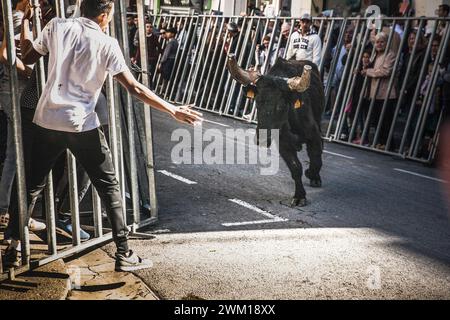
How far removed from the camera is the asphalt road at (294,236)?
5469mm

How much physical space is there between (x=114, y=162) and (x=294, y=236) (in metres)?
2.15

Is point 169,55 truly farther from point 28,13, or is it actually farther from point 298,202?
point 28,13

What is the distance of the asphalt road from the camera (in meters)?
5.47

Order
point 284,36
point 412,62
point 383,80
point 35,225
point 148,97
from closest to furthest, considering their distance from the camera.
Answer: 1. point 148,97
2. point 35,225
3. point 412,62
4. point 383,80
5. point 284,36

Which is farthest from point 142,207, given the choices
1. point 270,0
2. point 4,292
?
point 270,0

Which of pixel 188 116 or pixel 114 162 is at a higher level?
pixel 188 116

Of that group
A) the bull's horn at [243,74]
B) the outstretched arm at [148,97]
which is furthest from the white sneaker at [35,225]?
the bull's horn at [243,74]

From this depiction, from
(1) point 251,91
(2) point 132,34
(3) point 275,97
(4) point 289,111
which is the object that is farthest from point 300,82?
(2) point 132,34

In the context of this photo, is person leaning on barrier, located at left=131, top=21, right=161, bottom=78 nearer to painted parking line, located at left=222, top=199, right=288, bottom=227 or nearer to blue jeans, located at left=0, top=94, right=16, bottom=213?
painted parking line, located at left=222, top=199, right=288, bottom=227

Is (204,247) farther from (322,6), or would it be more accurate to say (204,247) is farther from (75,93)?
(322,6)

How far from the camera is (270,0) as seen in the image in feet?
90.5

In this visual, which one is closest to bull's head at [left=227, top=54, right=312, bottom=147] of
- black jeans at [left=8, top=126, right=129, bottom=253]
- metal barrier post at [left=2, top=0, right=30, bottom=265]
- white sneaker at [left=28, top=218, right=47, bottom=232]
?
white sneaker at [left=28, top=218, right=47, bottom=232]

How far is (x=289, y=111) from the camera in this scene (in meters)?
8.85

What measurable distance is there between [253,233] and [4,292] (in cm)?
288
